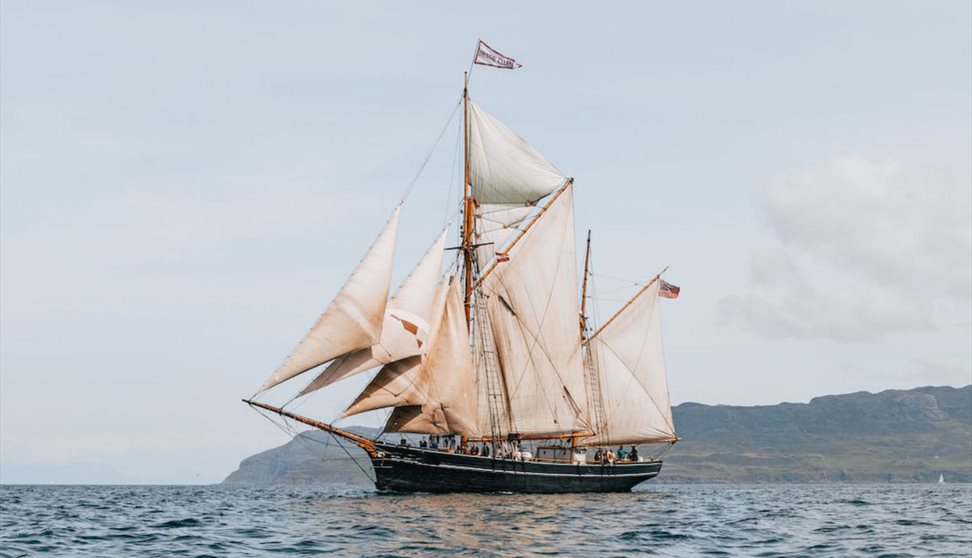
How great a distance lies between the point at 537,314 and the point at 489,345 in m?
4.48

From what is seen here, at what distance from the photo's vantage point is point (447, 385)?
7688 cm

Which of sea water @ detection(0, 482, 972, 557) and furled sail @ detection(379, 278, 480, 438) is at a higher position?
furled sail @ detection(379, 278, 480, 438)

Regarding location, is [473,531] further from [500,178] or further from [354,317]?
[500,178]

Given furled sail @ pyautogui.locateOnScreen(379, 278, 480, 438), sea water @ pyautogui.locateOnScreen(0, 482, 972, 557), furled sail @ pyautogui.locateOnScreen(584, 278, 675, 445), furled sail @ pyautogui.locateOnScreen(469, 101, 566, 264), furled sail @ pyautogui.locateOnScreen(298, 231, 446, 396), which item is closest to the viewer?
sea water @ pyautogui.locateOnScreen(0, 482, 972, 557)

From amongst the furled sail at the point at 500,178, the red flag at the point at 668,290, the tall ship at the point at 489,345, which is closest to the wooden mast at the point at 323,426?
the tall ship at the point at 489,345

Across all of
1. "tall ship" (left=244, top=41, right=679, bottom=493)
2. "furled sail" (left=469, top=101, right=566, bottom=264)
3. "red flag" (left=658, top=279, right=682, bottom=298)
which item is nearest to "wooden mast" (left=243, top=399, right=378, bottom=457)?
"tall ship" (left=244, top=41, right=679, bottom=493)

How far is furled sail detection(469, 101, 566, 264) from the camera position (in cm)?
8144

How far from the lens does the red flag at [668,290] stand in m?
98.4

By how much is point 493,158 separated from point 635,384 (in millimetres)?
27711

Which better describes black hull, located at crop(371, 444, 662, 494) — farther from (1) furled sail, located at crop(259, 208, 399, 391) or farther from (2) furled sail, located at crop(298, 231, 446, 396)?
(1) furled sail, located at crop(259, 208, 399, 391)

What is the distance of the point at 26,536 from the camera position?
45750 mm

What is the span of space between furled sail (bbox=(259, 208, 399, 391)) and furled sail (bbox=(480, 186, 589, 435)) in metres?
15.8

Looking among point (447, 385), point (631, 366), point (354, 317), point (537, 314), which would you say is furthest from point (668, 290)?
point (354, 317)

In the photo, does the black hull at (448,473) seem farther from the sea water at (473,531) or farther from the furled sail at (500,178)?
the furled sail at (500,178)
